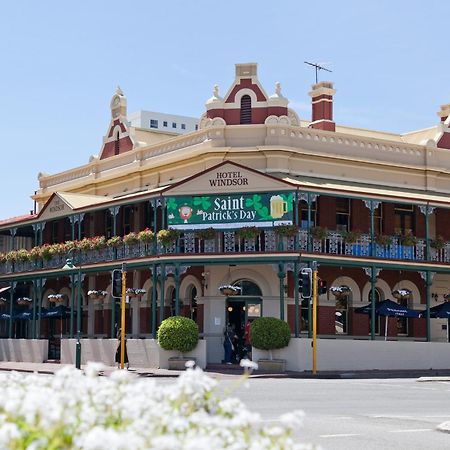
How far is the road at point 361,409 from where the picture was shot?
12.7 meters

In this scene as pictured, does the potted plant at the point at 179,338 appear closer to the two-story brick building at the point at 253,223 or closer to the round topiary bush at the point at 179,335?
the round topiary bush at the point at 179,335

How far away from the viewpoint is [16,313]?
4450 centimetres

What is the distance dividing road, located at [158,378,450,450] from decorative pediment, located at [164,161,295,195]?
7.89 m

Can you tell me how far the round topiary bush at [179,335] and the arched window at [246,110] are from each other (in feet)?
31.1

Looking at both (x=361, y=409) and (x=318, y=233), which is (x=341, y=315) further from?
(x=361, y=409)

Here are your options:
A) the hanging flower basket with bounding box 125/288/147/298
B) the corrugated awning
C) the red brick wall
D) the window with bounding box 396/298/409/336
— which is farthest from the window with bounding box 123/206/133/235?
the window with bounding box 396/298/409/336

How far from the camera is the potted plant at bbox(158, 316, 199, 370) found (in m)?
32.4

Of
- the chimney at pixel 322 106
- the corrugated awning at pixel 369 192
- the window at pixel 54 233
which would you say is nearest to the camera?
the corrugated awning at pixel 369 192

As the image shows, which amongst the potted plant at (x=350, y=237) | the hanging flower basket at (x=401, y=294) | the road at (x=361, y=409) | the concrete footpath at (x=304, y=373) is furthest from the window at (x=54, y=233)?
the road at (x=361, y=409)

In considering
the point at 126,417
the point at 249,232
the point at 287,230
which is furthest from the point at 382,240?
the point at 126,417

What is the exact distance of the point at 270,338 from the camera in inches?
1252

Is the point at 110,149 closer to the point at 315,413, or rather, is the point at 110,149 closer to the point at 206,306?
the point at 206,306

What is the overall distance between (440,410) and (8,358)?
27752 millimetres

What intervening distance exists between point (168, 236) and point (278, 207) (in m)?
4.12
